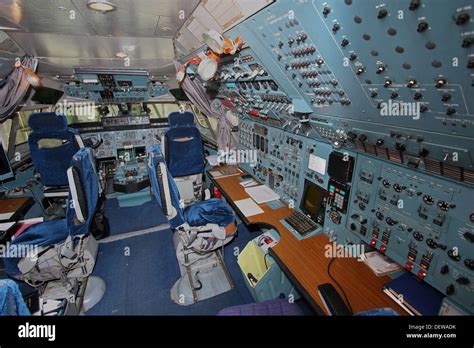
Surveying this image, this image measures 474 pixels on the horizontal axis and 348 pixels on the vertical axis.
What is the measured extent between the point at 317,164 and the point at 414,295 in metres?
1.39

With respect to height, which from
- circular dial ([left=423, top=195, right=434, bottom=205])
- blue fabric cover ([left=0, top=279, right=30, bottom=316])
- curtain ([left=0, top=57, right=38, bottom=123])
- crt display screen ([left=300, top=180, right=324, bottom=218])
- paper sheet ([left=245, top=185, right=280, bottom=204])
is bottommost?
paper sheet ([left=245, top=185, right=280, bottom=204])

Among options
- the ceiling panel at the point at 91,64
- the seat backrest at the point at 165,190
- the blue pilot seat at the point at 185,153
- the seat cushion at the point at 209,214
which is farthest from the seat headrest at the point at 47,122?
the seat cushion at the point at 209,214

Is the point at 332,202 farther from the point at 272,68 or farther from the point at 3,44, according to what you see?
the point at 3,44

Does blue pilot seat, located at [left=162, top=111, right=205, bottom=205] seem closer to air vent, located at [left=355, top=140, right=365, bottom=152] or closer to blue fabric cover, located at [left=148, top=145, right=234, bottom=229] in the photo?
blue fabric cover, located at [left=148, top=145, right=234, bottom=229]

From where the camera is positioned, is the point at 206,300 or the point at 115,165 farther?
the point at 115,165

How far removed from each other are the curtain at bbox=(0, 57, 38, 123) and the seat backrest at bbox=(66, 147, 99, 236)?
234cm

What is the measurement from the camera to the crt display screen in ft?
8.39

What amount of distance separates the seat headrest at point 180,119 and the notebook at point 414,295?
3920 millimetres

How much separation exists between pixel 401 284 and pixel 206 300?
6.98 feet

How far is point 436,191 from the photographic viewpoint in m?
1.49

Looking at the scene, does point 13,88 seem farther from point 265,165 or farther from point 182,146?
point 265,165

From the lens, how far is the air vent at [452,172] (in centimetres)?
133

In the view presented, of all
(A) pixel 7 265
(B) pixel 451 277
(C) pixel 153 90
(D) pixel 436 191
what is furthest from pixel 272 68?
(C) pixel 153 90

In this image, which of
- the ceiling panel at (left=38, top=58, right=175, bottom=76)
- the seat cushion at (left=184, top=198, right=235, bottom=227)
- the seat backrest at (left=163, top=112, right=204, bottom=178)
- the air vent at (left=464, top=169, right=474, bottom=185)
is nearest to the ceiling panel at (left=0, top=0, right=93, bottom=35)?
the ceiling panel at (left=38, top=58, right=175, bottom=76)
